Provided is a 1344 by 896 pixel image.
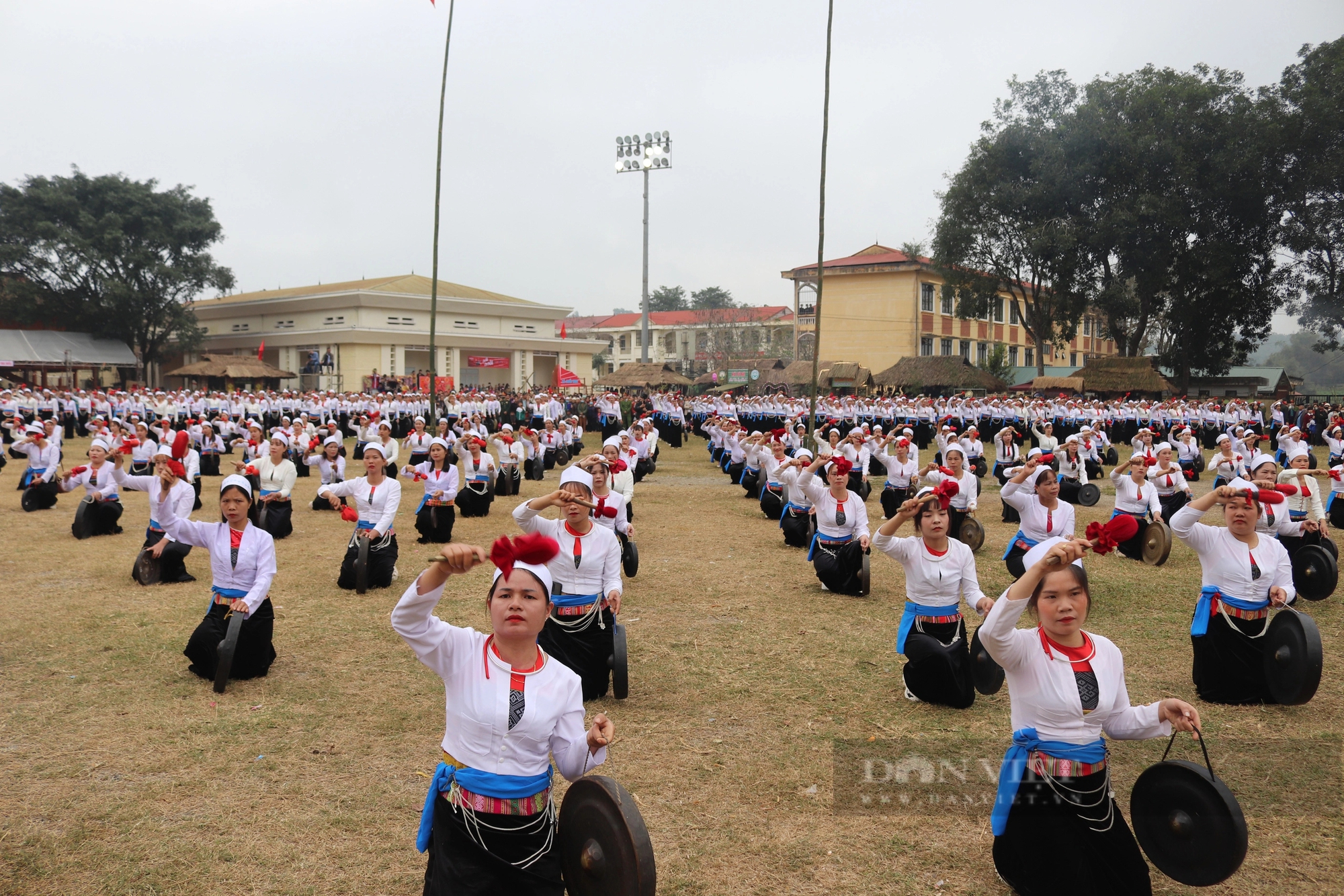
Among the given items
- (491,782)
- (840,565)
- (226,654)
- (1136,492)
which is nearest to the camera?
(491,782)

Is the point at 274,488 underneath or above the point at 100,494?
above

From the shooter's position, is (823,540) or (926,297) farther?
(926,297)

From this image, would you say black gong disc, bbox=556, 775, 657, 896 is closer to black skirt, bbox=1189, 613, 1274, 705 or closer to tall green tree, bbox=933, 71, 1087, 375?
black skirt, bbox=1189, 613, 1274, 705

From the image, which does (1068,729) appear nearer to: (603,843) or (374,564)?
(603,843)

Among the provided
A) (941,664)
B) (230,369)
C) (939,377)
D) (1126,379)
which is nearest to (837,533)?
(941,664)

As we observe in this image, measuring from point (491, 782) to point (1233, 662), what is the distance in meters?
5.54

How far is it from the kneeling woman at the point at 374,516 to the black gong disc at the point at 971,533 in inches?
275

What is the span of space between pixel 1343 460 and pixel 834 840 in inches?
603

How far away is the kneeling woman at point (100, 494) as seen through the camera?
1170cm

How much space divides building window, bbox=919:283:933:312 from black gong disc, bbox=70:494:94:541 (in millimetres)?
44471

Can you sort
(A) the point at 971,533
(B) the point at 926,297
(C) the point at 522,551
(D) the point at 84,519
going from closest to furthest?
(C) the point at 522,551, (A) the point at 971,533, (D) the point at 84,519, (B) the point at 926,297

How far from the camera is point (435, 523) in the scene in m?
12.3

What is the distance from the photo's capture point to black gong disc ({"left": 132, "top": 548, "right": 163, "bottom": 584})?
947cm

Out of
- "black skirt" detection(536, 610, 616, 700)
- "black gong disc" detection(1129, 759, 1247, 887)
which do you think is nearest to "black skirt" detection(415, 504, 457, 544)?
"black skirt" detection(536, 610, 616, 700)
